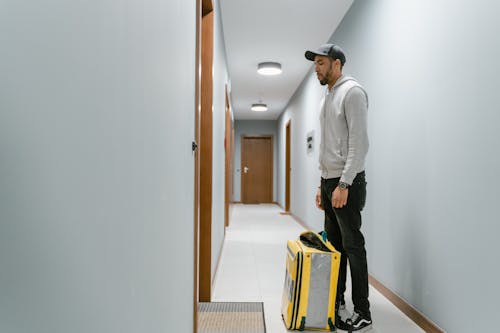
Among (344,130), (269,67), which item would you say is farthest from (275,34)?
(344,130)

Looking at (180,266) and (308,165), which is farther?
(308,165)

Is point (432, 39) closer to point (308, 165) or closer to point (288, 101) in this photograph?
point (308, 165)

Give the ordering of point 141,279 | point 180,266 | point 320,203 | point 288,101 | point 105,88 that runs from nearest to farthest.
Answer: point 105,88 < point 141,279 < point 180,266 < point 320,203 < point 288,101

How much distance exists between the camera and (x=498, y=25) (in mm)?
1521

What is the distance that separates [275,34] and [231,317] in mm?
3305

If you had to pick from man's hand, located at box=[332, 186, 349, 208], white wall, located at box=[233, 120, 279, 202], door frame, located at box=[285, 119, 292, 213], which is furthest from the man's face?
white wall, located at box=[233, 120, 279, 202]

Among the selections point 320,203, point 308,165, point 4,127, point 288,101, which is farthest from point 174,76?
point 288,101

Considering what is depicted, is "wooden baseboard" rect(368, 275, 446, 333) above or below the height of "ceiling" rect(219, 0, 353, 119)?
below

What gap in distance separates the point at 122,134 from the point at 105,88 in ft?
0.38

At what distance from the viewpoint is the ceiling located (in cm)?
370

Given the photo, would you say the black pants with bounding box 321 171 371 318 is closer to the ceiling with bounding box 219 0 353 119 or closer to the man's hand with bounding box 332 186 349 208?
the man's hand with bounding box 332 186 349 208

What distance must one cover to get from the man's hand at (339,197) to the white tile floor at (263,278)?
697 mm

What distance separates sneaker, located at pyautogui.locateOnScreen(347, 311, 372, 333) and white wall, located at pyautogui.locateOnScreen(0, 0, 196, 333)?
4.21ft

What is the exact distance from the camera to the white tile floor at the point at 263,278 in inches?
85.3
